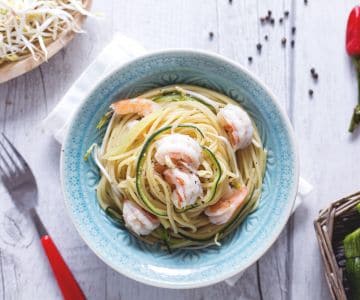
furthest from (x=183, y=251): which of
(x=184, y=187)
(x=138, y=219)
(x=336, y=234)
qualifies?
(x=336, y=234)

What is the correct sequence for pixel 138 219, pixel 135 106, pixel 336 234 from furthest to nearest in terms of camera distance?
pixel 336 234
pixel 135 106
pixel 138 219

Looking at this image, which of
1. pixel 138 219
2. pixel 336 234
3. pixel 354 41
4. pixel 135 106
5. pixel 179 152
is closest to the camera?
pixel 179 152

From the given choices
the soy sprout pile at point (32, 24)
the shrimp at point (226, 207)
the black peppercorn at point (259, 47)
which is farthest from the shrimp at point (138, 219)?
the black peppercorn at point (259, 47)

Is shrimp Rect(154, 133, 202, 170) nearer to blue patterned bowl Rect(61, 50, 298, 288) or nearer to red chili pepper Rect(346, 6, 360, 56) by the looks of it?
blue patterned bowl Rect(61, 50, 298, 288)

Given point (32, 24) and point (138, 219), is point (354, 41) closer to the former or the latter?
point (138, 219)

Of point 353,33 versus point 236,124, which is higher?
point 353,33
